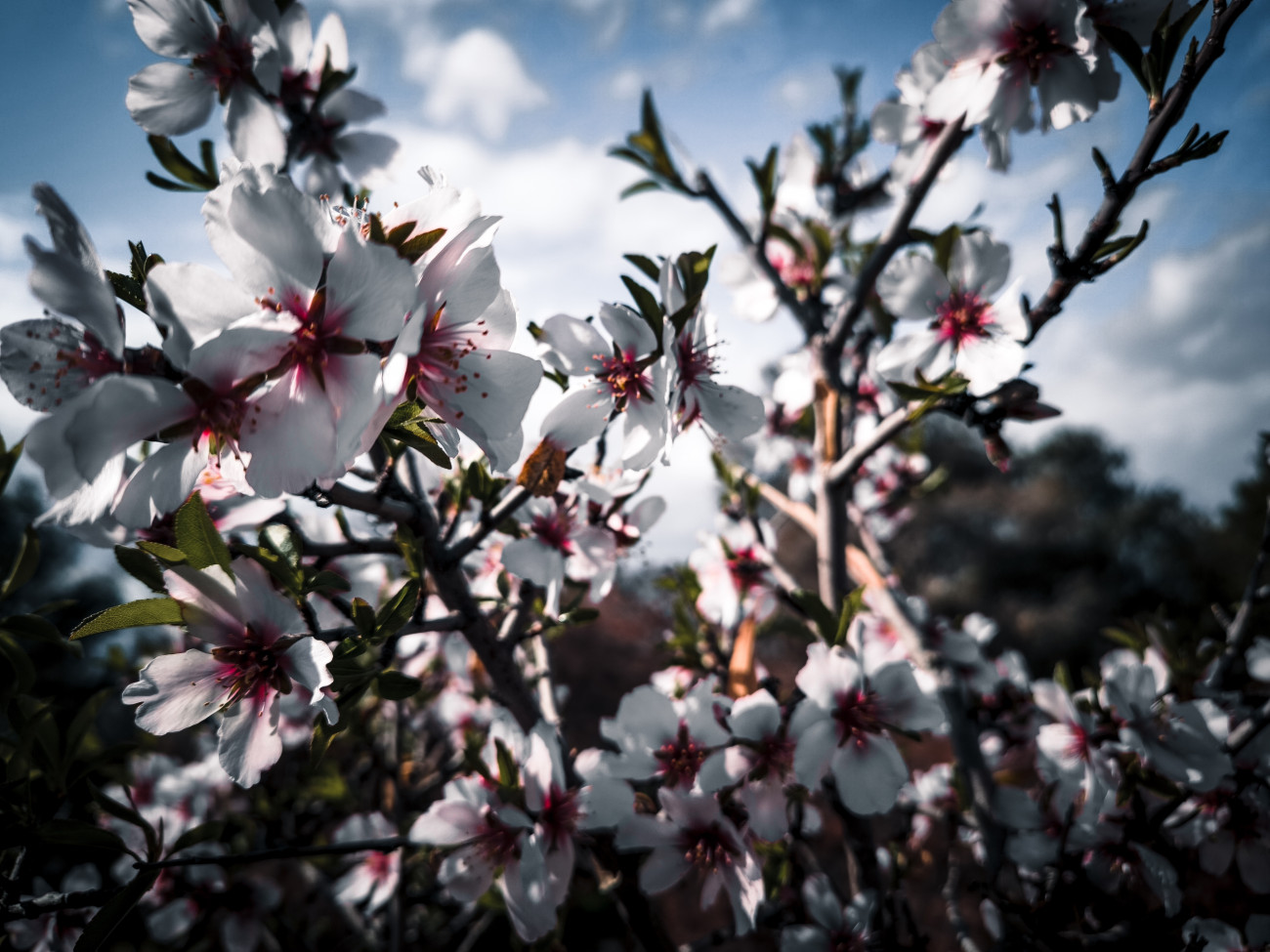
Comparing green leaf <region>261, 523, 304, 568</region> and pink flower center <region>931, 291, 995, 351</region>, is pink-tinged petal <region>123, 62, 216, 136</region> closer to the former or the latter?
green leaf <region>261, 523, 304, 568</region>

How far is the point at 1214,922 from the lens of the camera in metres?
1.15

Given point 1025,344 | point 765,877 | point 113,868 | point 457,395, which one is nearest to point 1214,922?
point 765,877

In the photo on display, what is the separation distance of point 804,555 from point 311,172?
7.82m

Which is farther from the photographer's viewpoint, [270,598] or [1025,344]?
[1025,344]

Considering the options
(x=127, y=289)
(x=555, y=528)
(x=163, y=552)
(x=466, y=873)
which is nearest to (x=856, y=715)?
(x=555, y=528)

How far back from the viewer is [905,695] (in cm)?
94

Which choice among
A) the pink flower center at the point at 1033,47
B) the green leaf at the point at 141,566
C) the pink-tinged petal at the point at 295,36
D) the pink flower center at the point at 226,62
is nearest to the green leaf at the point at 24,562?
the green leaf at the point at 141,566

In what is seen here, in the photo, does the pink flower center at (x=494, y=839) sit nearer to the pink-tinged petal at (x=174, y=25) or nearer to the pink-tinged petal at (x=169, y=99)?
the pink-tinged petal at (x=169, y=99)

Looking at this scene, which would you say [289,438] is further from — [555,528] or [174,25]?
[174,25]

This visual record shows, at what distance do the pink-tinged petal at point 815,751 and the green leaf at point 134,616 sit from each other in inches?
30.2

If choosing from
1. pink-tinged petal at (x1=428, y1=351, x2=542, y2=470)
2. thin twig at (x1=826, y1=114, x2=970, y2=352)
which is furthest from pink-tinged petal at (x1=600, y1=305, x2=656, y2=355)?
thin twig at (x1=826, y1=114, x2=970, y2=352)

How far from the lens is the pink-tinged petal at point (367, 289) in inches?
18.1

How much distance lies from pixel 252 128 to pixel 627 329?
831mm

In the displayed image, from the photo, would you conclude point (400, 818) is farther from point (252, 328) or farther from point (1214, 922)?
point (1214, 922)
